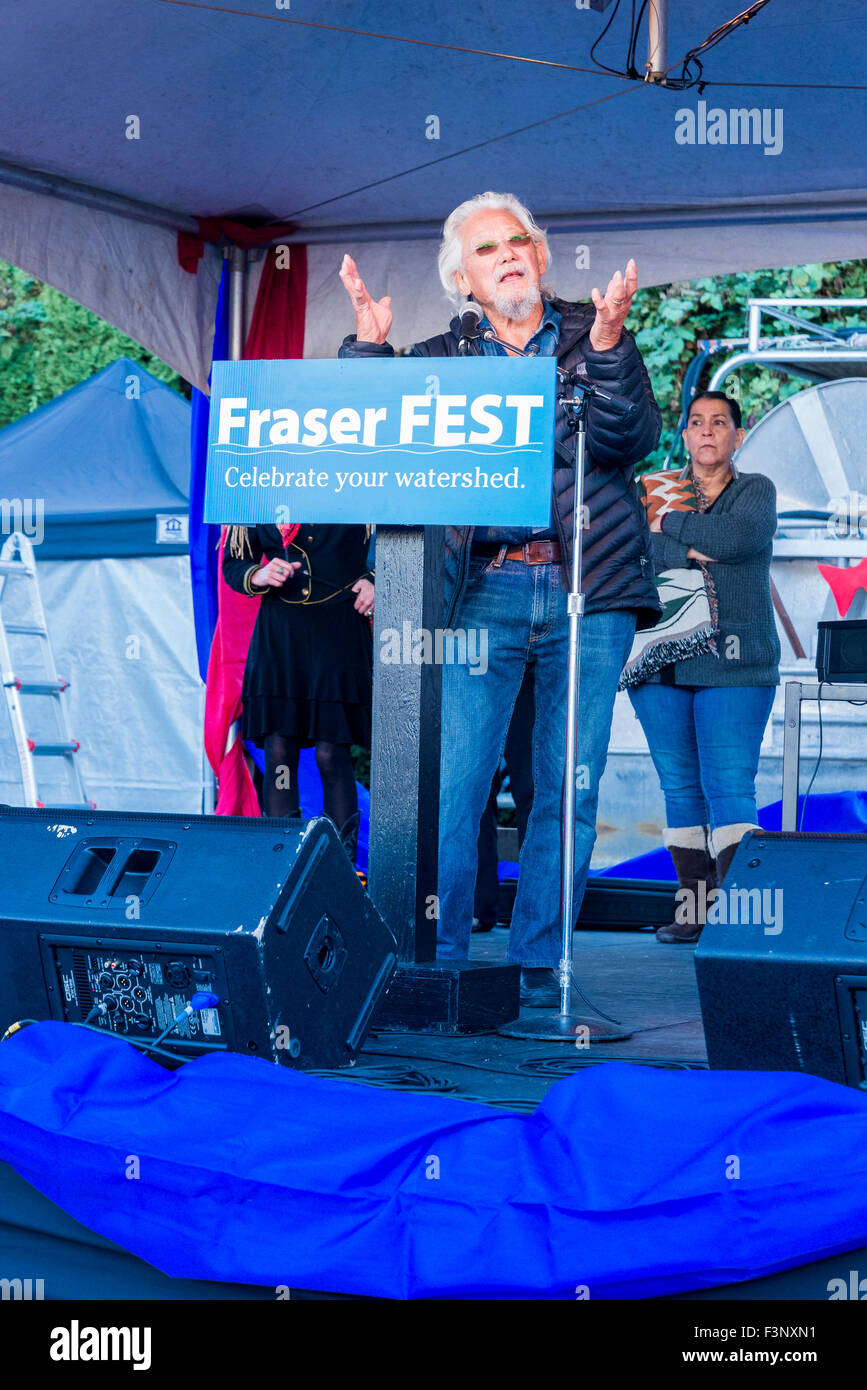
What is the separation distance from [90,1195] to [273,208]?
3.92m

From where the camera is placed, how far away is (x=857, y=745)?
17.9 feet

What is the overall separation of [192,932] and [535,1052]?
677 millimetres

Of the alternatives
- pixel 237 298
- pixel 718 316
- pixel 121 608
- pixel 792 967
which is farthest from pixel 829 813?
pixel 718 316

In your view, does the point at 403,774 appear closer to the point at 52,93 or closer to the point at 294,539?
the point at 294,539

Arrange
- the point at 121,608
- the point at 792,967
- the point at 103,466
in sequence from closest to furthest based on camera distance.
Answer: the point at 792,967 → the point at 121,608 → the point at 103,466

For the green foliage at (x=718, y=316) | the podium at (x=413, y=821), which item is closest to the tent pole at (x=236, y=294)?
the podium at (x=413, y=821)

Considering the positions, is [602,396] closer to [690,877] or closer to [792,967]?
[792,967]

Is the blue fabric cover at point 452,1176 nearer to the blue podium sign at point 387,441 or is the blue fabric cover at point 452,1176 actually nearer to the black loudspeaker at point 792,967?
the black loudspeaker at point 792,967

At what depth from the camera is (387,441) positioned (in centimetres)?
253

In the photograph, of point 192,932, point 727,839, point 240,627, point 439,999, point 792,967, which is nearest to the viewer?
point 792,967

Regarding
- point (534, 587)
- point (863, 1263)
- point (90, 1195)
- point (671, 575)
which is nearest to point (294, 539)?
point (671, 575)

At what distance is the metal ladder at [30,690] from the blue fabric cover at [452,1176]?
377cm

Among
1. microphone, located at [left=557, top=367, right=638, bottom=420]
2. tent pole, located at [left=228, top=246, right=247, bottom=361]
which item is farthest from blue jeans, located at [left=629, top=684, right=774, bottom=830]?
tent pole, located at [left=228, top=246, right=247, bottom=361]

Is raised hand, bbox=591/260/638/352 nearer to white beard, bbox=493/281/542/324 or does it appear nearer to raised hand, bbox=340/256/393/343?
white beard, bbox=493/281/542/324
